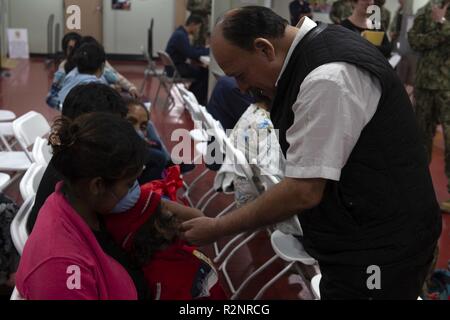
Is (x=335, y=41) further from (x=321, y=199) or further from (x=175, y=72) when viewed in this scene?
(x=175, y=72)

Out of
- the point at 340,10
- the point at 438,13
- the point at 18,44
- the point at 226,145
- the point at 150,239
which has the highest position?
the point at 438,13

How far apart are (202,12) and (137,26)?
338cm

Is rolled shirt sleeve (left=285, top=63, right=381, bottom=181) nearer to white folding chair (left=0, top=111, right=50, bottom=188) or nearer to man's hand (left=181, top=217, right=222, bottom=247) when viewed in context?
man's hand (left=181, top=217, right=222, bottom=247)

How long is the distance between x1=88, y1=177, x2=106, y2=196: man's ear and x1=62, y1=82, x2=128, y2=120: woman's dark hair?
24.0 inches

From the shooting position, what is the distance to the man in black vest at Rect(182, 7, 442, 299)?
1166 millimetres

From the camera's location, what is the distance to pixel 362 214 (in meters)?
1.27

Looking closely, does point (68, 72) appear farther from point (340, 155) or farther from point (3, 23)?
point (3, 23)

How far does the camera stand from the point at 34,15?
10531 mm

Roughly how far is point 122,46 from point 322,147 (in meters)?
10.0

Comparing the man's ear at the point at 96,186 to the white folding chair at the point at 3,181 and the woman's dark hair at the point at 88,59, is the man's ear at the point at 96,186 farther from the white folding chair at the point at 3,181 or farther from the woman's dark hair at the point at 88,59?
the woman's dark hair at the point at 88,59

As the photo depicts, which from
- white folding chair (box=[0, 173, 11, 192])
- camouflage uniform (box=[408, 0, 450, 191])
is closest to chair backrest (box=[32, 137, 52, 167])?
white folding chair (box=[0, 173, 11, 192])

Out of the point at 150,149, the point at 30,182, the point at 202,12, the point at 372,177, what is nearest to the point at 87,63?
the point at 150,149

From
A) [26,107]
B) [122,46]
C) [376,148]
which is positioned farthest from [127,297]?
[122,46]

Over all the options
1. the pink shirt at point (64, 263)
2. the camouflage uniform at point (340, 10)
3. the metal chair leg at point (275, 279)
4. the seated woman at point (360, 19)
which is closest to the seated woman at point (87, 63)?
the seated woman at point (360, 19)
